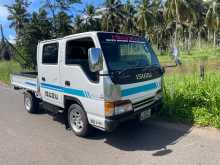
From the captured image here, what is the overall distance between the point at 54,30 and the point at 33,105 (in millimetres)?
18598

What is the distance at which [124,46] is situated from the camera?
5824 mm

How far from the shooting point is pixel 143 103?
18.6 ft

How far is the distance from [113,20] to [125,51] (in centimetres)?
4731

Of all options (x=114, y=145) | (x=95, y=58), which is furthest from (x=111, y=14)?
(x=95, y=58)

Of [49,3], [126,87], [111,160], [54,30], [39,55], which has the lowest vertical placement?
[111,160]

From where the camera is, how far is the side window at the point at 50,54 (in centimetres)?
647

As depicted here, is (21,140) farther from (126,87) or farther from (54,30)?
(54,30)

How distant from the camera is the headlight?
502cm

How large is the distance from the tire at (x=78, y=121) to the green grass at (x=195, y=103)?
231cm

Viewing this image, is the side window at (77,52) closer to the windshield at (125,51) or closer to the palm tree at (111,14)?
the windshield at (125,51)

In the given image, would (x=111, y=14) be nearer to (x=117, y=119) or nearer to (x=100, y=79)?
(x=100, y=79)

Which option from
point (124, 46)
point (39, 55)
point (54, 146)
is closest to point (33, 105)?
point (39, 55)

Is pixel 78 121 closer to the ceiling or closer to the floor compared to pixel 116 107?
closer to the floor

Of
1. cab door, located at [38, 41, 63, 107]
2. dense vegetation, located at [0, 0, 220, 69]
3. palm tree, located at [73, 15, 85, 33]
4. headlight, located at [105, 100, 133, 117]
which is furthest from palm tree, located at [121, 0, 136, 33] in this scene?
headlight, located at [105, 100, 133, 117]
